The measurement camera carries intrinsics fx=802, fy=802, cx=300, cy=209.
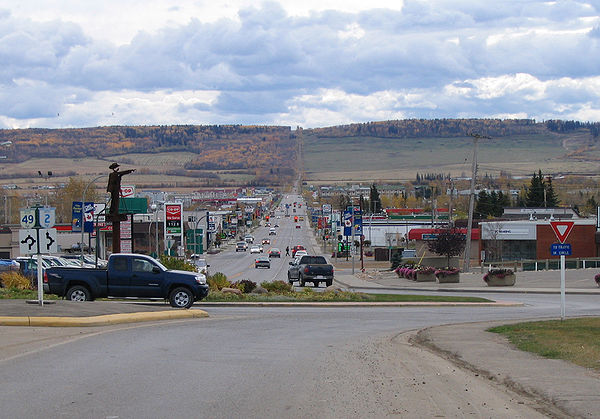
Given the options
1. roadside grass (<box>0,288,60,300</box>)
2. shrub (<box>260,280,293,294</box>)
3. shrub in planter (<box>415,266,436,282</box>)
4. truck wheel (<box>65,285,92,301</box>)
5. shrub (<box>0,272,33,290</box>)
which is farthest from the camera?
shrub in planter (<box>415,266,436,282</box>)

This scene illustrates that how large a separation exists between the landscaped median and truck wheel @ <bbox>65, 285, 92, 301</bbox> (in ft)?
13.7

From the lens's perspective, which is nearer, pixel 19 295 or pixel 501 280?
pixel 19 295

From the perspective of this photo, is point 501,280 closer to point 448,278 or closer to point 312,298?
point 448,278

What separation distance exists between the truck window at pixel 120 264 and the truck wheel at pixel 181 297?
1.79 m

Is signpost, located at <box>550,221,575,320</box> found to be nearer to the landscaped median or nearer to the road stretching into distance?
the road stretching into distance

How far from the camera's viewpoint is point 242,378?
1222 cm

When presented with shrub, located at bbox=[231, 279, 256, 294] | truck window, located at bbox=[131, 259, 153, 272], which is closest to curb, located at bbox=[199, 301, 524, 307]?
truck window, located at bbox=[131, 259, 153, 272]

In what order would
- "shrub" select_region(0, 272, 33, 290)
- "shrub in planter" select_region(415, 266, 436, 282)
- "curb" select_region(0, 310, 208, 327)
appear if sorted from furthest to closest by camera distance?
"shrub in planter" select_region(415, 266, 436, 282), "shrub" select_region(0, 272, 33, 290), "curb" select_region(0, 310, 208, 327)

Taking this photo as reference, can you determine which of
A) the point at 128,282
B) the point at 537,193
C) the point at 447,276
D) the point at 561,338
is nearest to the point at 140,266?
the point at 128,282

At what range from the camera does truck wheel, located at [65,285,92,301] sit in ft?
84.7

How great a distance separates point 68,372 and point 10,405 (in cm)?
244

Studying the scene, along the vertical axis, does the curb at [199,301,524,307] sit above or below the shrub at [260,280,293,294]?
below

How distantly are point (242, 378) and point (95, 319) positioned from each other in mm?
8964

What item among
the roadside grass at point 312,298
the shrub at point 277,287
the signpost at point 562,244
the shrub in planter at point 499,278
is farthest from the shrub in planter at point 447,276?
the signpost at point 562,244
